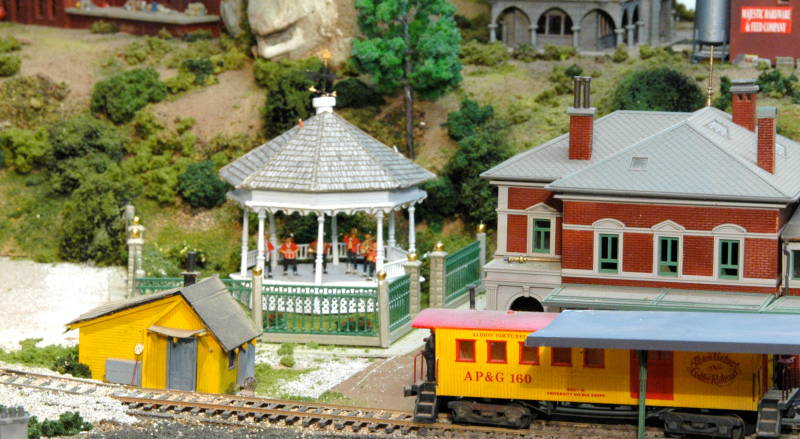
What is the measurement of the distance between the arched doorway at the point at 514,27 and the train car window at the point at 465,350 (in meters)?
37.2

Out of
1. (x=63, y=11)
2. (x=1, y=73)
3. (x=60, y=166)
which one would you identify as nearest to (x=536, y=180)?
(x=60, y=166)

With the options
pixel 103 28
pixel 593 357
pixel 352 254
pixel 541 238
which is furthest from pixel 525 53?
pixel 593 357

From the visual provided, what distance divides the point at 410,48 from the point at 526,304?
18.8 meters

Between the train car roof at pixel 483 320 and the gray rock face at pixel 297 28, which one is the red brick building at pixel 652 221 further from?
the gray rock face at pixel 297 28

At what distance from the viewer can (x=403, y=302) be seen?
1836 inches

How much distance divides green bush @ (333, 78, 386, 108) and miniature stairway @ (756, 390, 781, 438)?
32.8 m

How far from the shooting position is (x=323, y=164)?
48.1m

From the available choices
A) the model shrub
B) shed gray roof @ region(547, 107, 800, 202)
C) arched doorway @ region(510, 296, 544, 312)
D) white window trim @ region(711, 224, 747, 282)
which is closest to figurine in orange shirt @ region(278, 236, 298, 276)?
arched doorway @ region(510, 296, 544, 312)

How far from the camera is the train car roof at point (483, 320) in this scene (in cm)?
3522

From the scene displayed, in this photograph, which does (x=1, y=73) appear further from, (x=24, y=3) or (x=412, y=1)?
(x=412, y=1)

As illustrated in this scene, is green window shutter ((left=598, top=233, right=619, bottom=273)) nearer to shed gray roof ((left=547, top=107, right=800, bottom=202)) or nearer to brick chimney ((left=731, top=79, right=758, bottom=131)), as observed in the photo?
shed gray roof ((left=547, top=107, right=800, bottom=202))

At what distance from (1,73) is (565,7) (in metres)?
24.9

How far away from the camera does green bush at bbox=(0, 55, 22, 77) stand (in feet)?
214

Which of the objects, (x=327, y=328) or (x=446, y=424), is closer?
(x=446, y=424)
